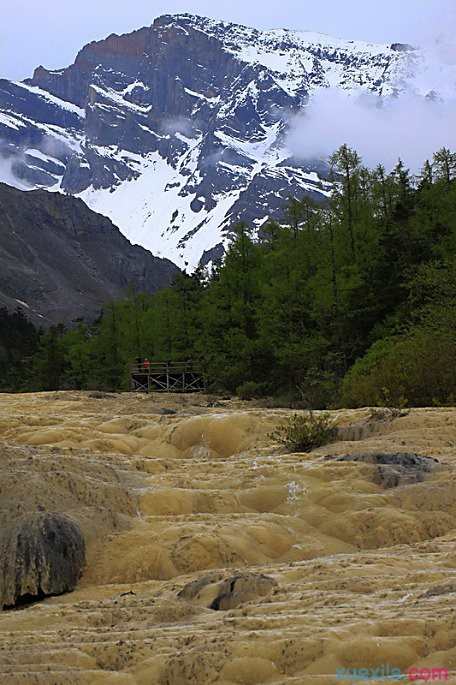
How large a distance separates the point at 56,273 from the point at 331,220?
142 m

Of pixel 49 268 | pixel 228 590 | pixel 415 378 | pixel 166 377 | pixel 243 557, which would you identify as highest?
pixel 49 268

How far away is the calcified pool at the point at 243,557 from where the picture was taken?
5.88 metres

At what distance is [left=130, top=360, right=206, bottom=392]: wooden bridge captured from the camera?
48.4 meters

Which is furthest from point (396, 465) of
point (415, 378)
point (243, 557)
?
point (415, 378)

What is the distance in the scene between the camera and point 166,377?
48844 mm

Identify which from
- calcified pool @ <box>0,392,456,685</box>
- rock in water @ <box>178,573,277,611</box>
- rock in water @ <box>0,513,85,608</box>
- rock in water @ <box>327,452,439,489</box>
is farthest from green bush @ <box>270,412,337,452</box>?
rock in water @ <box>178,573,277,611</box>

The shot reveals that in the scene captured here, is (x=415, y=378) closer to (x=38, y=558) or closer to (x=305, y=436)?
(x=305, y=436)

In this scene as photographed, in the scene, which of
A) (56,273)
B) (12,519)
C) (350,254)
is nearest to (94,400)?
(350,254)

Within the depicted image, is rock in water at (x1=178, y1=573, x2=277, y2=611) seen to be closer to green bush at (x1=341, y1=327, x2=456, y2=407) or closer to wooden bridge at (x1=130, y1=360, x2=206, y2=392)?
green bush at (x1=341, y1=327, x2=456, y2=407)

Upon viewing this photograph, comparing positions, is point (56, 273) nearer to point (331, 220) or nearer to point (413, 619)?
point (331, 220)

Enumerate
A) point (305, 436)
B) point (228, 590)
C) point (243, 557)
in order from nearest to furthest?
point (228, 590) → point (243, 557) → point (305, 436)

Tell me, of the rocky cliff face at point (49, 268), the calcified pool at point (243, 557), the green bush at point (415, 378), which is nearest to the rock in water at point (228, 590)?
the calcified pool at point (243, 557)

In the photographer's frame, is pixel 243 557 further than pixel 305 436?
No

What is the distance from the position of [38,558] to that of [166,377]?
1544 inches
